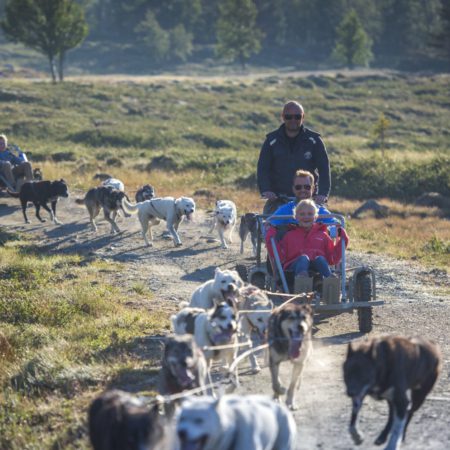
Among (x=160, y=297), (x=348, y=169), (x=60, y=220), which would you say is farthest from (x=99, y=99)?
(x=160, y=297)

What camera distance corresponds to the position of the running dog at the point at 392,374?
562cm

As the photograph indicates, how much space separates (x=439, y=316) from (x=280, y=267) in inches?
101

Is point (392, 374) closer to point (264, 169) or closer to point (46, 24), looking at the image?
point (264, 169)

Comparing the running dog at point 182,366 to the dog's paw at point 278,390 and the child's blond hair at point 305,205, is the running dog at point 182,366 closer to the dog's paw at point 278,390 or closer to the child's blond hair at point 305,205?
the dog's paw at point 278,390

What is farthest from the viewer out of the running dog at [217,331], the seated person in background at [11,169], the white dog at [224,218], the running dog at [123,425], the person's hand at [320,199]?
the seated person in background at [11,169]

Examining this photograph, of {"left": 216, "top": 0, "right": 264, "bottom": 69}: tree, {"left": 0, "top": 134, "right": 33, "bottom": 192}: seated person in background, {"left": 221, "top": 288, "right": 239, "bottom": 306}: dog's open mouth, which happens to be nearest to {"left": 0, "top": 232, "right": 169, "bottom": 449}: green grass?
{"left": 221, "top": 288, "right": 239, "bottom": 306}: dog's open mouth

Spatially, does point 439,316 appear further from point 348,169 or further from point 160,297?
point 348,169

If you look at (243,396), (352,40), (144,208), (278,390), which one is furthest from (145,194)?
(352,40)

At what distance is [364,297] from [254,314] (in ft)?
7.38

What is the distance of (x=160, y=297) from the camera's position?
39.5 ft

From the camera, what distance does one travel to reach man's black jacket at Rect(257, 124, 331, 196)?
11.2 m

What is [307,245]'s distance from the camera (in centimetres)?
992

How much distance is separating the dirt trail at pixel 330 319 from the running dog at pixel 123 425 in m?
1.72

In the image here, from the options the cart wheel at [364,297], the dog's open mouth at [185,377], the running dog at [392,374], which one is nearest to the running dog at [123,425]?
the dog's open mouth at [185,377]
